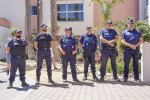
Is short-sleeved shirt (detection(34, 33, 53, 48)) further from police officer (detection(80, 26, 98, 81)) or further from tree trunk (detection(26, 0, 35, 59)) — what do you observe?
tree trunk (detection(26, 0, 35, 59))

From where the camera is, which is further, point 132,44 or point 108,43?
point 108,43

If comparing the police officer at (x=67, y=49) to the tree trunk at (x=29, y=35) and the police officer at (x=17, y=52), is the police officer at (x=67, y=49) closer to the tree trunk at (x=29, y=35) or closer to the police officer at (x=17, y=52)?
the police officer at (x=17, y=52)

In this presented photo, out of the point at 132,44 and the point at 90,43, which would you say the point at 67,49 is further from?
the point at 132,44

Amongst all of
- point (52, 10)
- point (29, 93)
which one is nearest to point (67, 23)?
point (52, 10)

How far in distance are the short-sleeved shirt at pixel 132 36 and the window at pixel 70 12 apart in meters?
21.4

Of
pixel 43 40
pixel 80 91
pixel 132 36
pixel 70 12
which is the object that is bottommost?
pixel 80 91

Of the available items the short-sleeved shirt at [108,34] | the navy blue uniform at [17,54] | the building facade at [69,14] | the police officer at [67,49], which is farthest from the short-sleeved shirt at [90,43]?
the building facade at [69,14]

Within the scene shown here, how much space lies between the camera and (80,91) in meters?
10.9

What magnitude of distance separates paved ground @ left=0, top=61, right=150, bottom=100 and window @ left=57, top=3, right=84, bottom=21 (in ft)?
70.1

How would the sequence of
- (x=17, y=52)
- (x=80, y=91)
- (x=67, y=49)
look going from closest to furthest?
(x=80, y=91) < (x=17, y=52) < (x=67, y=49)

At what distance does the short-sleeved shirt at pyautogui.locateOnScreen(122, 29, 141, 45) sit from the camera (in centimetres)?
1255

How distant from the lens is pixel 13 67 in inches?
473

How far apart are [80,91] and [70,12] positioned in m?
23.7

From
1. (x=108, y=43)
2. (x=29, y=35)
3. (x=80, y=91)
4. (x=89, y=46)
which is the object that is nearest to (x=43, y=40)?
(x=89, y=46)
